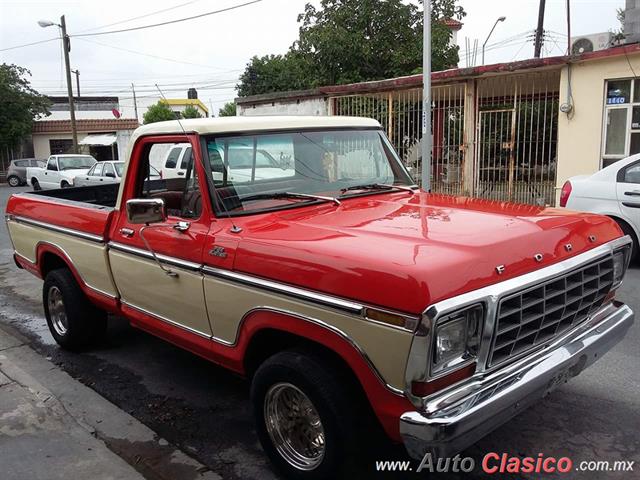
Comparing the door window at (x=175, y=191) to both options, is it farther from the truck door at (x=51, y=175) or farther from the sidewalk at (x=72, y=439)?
the truck door at (x=51, y=175)

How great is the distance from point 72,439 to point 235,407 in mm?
1061

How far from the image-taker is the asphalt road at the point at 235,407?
131 inches

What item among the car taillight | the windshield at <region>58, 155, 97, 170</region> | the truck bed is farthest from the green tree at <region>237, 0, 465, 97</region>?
the truck bed

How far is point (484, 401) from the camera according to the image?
7.91 feet

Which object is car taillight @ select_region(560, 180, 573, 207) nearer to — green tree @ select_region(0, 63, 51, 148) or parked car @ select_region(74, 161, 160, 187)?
parked car @ select_region(74, 161, 160, 187)

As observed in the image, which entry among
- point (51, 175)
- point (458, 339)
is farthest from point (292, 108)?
point (458, 339)

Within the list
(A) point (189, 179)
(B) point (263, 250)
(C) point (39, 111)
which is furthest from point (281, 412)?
(C) point (39, 111)

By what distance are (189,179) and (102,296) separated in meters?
1.38

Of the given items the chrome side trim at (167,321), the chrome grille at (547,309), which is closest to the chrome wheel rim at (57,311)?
the chrome side trim at (167,321)

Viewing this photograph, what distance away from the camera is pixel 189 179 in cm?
385

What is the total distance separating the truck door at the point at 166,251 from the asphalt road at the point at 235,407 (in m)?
0.68

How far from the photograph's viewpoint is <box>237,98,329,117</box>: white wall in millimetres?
16186

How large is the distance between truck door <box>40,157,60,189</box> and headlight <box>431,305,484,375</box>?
2210 cm

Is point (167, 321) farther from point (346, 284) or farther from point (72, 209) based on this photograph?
point (346, 284)
